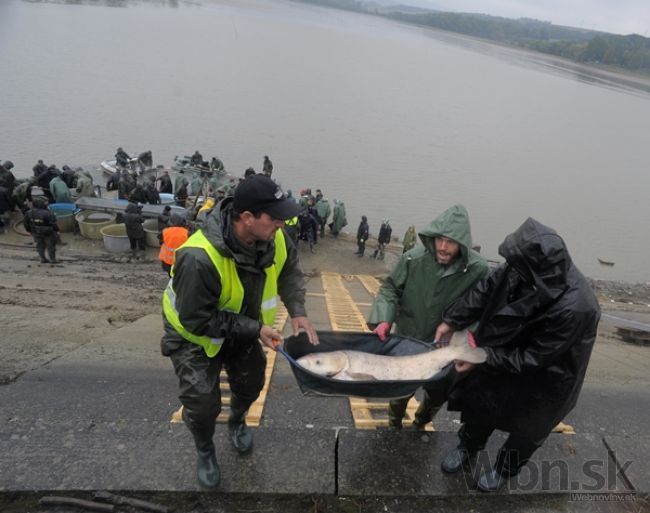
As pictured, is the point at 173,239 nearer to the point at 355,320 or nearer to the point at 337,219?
the point at 355,320

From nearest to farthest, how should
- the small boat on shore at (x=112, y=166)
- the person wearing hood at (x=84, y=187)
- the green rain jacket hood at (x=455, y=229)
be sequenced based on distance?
the green rain jacket hood at (x=455, y=229)
the person wearing hood at (x=84, y=187)
the small boat on shore at (x=112, y=166)

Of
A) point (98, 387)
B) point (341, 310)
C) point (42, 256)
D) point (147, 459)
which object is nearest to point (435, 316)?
point (147, 459)

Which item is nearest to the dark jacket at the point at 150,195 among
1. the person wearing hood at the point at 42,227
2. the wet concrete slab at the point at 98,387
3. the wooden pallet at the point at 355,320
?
the person wearing hood at the point at 42,227

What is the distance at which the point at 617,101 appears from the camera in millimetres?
74500

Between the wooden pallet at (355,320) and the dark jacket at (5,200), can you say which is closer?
the wooden pallet at (355,320)

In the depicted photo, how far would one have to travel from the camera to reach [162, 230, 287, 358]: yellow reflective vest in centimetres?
266

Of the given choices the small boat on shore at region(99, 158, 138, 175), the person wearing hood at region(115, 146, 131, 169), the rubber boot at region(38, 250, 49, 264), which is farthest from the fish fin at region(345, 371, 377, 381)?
the small boat on shore at region(99, 158, 138, 175)

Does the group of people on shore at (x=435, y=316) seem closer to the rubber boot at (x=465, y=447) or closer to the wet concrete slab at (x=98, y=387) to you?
the rubber boot at (x=465, y=447)

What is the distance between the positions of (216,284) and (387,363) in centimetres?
147

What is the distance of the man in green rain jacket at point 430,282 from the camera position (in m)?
3.31

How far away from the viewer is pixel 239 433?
11.5 ft

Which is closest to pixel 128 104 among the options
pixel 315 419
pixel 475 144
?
pixel 475 144

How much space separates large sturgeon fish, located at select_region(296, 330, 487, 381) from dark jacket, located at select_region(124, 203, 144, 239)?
408 inches

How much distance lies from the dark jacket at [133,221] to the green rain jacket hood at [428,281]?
10288 mm
